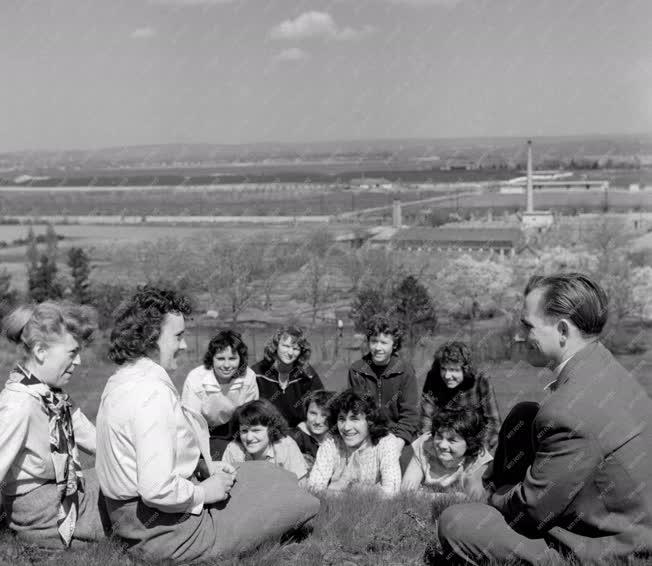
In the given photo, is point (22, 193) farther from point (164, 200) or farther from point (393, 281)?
point (393, 281)

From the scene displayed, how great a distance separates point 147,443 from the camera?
11.1 ft

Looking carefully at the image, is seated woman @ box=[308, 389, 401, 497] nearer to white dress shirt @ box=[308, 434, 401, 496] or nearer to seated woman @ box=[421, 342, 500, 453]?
white dress shirt @ box=[308, 434, 401, 496]

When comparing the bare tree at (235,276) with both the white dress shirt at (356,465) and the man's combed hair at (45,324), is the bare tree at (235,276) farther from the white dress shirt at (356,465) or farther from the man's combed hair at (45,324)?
the man's combed hair at (45,324)

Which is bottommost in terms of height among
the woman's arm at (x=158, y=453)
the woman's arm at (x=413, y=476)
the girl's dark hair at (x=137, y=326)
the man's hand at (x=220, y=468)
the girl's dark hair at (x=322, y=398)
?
the woman's arm at (x=413, y=476)

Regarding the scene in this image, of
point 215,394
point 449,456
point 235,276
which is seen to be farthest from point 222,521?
point 235,276

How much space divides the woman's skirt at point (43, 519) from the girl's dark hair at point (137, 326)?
726 mm

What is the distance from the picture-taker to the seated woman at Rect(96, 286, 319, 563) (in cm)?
342

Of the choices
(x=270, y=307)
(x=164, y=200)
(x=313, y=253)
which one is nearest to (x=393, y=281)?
(x=270, y=307)

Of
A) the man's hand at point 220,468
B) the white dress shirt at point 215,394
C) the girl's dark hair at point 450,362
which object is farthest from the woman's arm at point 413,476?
the man's hand at point 220,468

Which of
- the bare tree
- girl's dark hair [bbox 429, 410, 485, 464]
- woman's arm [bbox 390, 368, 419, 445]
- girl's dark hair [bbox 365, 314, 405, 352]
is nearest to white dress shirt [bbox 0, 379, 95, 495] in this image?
girl's dark hair [bbox 429, 410, 485, 464]

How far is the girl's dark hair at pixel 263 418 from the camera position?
5180mm

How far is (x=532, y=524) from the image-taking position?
3354mm

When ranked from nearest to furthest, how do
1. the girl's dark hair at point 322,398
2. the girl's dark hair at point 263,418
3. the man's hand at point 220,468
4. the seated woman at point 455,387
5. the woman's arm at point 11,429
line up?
the woman's arm at point 11,429
the man's hand at point 220,468
the girl's dark hair at point 263,418
the girl's dark hair at point 322,398
the seated woman at point 455,387

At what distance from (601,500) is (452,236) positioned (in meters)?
73.3
